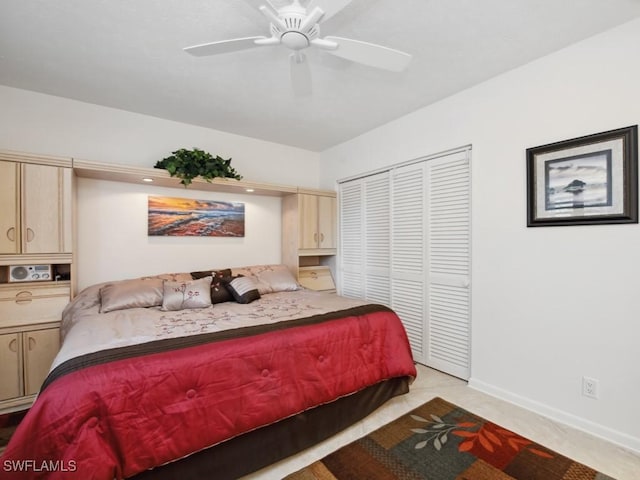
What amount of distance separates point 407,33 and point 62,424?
2768mm

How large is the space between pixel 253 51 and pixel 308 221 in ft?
7.11

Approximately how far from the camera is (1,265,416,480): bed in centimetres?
125

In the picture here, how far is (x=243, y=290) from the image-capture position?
2.95 metres

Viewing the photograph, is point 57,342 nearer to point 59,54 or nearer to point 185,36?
point 59,54

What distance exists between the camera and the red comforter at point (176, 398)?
1.22 meters

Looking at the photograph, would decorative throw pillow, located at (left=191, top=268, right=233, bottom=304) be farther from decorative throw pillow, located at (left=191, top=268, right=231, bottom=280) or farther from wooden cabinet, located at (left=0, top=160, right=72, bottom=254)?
wooden cabinet, located at (left=0, top=160, right=72, bottom=254)

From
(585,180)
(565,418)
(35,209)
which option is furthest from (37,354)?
(585,180)

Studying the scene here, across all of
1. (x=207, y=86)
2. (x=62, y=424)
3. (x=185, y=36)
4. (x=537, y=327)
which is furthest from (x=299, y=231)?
(x=62, y=424)

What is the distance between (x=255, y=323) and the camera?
2.08m

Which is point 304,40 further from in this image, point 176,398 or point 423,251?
point 423,251

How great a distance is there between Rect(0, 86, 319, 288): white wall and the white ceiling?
0.19m

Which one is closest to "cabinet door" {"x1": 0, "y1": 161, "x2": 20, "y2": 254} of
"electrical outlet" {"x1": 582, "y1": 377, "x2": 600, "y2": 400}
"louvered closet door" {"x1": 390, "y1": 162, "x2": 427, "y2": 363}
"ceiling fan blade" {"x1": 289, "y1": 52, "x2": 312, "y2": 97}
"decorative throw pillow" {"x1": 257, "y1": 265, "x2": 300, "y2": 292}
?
"decorative throw pillow" {"x1": 257, "y1": 265, "x2": 300, "y2": 292}

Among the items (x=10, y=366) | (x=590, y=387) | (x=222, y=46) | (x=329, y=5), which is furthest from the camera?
(x=10, y=366)

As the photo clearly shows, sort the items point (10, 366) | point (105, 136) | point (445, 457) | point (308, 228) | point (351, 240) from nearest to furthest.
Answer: point (445, 457) < point (10, 366) < point (105, 136) < point (308, 228) < point (351, 240)
